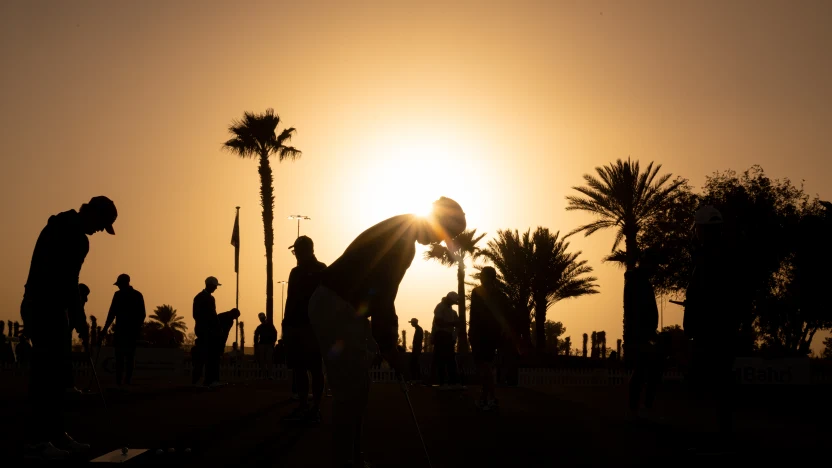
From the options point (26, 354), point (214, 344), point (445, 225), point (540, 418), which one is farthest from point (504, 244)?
point (445, 225)

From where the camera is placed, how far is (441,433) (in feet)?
32.6

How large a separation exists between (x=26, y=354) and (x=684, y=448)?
88.1 feet

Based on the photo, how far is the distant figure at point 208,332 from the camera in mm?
17812

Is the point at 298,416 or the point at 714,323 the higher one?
the point at 714,323

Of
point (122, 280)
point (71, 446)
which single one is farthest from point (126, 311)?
point (71, 446)

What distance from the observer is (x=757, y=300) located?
146ft

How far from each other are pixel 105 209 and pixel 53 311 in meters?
0.96

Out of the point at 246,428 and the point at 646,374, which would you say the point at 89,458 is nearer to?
the point at 246,428

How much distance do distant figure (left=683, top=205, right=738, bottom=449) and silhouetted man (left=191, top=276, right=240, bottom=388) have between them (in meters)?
11.3

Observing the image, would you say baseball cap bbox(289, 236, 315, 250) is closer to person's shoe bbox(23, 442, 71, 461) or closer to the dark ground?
the dark ground

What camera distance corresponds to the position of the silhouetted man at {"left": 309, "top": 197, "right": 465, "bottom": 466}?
5410mm

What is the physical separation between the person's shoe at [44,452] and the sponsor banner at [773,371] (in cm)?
2058

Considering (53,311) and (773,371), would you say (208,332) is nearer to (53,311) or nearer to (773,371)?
(53,311)

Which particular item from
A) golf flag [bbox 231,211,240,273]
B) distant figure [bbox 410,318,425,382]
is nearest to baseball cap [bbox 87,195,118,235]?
distant figure [bbox 410,318,425,382]
